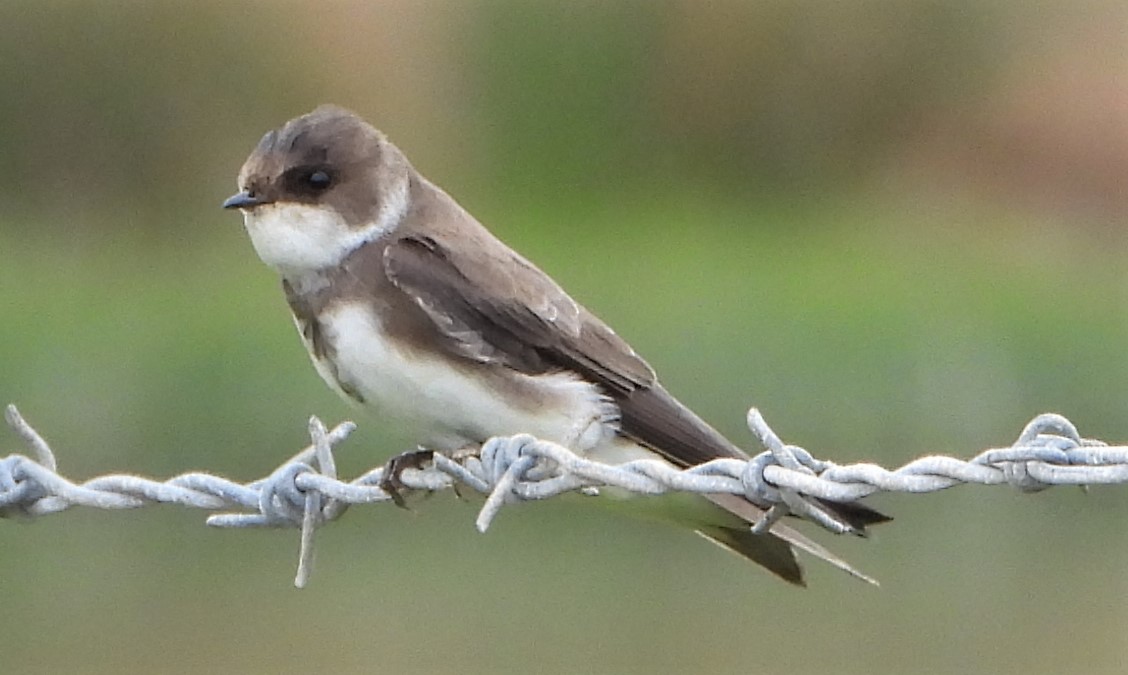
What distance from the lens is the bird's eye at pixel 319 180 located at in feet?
11.3

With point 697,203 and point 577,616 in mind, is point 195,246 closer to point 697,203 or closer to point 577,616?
point 697,203

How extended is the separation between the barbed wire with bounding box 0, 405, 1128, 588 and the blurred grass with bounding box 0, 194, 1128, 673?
386 centimetres

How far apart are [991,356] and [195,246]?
213 inches

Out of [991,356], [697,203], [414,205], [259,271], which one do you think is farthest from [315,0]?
[414,205]

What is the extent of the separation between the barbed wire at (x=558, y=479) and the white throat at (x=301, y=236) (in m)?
0.60

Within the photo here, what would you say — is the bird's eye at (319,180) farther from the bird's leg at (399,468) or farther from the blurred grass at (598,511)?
the blurred grass at (598,511)

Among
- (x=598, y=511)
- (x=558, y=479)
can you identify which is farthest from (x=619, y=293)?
(x=558, y=479)

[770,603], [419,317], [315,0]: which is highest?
[315,0]

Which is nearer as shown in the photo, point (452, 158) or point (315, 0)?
point (315, 0)

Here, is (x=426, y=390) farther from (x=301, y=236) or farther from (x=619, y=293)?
(x=619, y=293)

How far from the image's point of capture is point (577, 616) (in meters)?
7.63

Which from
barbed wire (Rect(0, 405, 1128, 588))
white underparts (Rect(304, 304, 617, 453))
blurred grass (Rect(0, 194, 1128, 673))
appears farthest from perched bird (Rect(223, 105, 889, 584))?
blurred grass (Rect(0, 194, 1128, 673))

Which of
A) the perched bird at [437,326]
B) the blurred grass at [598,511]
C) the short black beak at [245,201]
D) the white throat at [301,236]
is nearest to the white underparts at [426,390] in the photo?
the perched bird at [437,326]

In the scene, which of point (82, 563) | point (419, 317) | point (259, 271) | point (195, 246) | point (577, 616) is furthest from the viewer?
point (195, 246)
